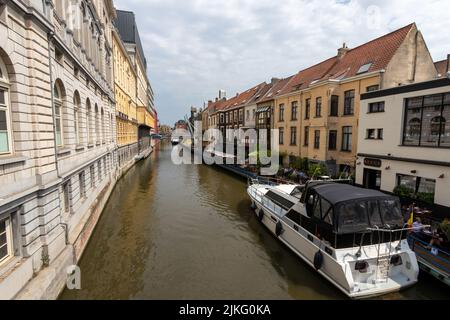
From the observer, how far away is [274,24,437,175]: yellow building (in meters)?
16.0

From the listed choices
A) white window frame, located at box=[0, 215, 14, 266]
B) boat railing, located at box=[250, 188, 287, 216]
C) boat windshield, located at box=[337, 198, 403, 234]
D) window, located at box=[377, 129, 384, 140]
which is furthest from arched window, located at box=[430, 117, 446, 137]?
white window frame, located at box=[0, 215, 14, 266]

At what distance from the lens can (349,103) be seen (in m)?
17.9

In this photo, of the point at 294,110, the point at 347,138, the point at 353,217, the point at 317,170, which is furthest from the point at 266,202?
the point at 294,110

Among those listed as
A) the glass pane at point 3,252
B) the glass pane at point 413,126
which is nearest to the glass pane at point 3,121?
the glass pane at point 3,252

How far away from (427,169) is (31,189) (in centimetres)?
1447

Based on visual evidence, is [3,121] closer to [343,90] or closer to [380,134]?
[380,134]

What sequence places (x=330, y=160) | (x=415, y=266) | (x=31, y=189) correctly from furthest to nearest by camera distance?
(x=330, y=160), (x=415, y=266), (x=31, y=189)

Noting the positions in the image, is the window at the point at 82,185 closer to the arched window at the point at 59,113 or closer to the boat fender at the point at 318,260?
the arched window at the point at 59,113

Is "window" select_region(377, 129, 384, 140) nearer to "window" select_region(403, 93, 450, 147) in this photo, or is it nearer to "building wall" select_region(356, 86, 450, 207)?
"building wall" select_region(356, 86, 450, 207)

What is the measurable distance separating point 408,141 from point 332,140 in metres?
7.22

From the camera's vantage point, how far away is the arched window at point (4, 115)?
554 centimetres

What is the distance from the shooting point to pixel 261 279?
26.5 feet
